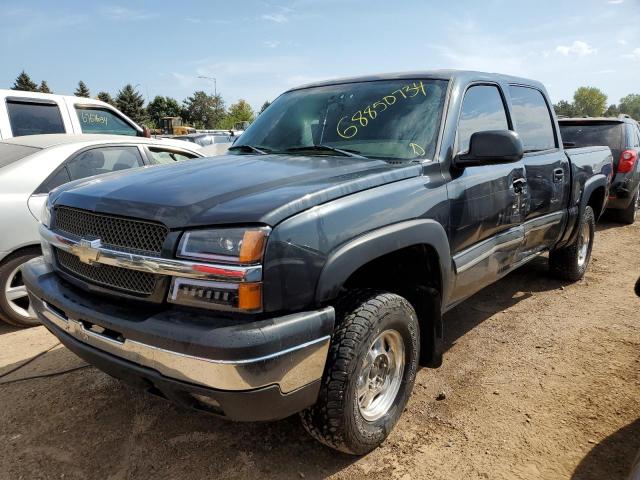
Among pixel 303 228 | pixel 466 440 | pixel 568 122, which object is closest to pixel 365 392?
pixel 466 440

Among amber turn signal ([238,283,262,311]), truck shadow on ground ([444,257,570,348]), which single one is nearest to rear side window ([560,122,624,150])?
truck shadow on ground ([444,257,570,348])

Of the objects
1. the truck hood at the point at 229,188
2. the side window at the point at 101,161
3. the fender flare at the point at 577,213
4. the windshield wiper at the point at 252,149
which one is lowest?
the fender flare at the point at 577,213

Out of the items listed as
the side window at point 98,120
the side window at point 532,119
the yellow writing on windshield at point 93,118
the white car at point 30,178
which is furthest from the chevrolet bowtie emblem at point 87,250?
the yellow writing on windshield at point 93,118

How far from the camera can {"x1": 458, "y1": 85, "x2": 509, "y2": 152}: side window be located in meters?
3.10

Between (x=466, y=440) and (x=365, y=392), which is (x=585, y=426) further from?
(x=365, y=392)

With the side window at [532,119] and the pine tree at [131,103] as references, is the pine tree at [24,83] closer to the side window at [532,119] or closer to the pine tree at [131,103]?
the pine tree at [131,103]

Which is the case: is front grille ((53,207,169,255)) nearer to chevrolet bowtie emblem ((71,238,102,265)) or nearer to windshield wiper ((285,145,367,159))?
chevrolet bowtie emblem ((71,238,102,265))

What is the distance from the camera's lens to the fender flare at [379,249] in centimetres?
202

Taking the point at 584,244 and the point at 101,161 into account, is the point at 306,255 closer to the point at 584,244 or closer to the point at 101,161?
the point at 101,161

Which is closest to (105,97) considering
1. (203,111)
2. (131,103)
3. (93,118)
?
(131,103)

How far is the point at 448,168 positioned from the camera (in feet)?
9.36

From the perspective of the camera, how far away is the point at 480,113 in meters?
3.35

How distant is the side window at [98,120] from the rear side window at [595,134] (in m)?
7.20

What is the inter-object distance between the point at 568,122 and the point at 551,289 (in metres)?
4.74
